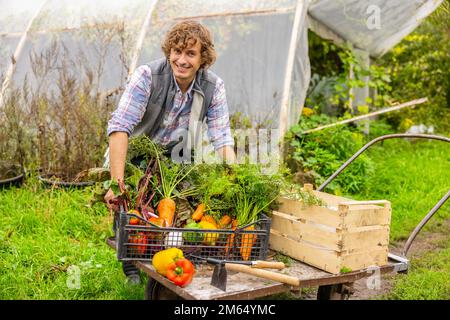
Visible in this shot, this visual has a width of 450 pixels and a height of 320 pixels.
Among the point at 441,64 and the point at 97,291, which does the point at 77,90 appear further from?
the point at 441,64

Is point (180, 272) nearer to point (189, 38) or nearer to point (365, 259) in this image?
point (365, 259)

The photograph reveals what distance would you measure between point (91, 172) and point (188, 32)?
97cm

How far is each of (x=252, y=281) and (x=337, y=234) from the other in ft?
1.48

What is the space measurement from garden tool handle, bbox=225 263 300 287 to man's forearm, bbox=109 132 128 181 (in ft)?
2.76

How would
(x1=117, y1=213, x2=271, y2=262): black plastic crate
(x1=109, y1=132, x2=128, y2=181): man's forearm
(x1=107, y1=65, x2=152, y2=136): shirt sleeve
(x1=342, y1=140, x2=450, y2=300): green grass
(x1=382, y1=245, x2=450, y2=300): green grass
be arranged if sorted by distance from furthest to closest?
1. (x1=342, y1=140, x2=450, y2=300): green grass
2. (x1=382, y1=245, x2=450, y2=300): green grass
3. (x1=107, y1=65, x2=152, y2=136): shirt sleeve
4. (x1=109, y1=132, x2=128, y2=181): man's forearm
5. (x1=117, y1=213, x2=271, y2=262): black plastic crate

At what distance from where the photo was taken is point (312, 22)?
7.05m

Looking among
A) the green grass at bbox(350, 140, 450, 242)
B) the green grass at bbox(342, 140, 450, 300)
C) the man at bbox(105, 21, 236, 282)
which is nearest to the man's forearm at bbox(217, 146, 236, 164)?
the man at bbox(105, 21, 236, 282)

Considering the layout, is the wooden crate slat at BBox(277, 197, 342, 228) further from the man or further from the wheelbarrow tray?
the man

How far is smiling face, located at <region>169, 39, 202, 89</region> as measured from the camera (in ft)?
11.0

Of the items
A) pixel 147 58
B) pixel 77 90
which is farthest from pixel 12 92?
pixel 147 58

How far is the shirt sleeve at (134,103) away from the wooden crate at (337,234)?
3.27 feet

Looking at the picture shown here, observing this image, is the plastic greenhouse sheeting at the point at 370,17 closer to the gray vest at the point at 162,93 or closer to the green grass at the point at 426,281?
the green grass at the point at 426,281

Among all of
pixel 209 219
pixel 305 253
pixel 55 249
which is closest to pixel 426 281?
pixel 305 253

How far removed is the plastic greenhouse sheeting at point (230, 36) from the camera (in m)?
6.59
